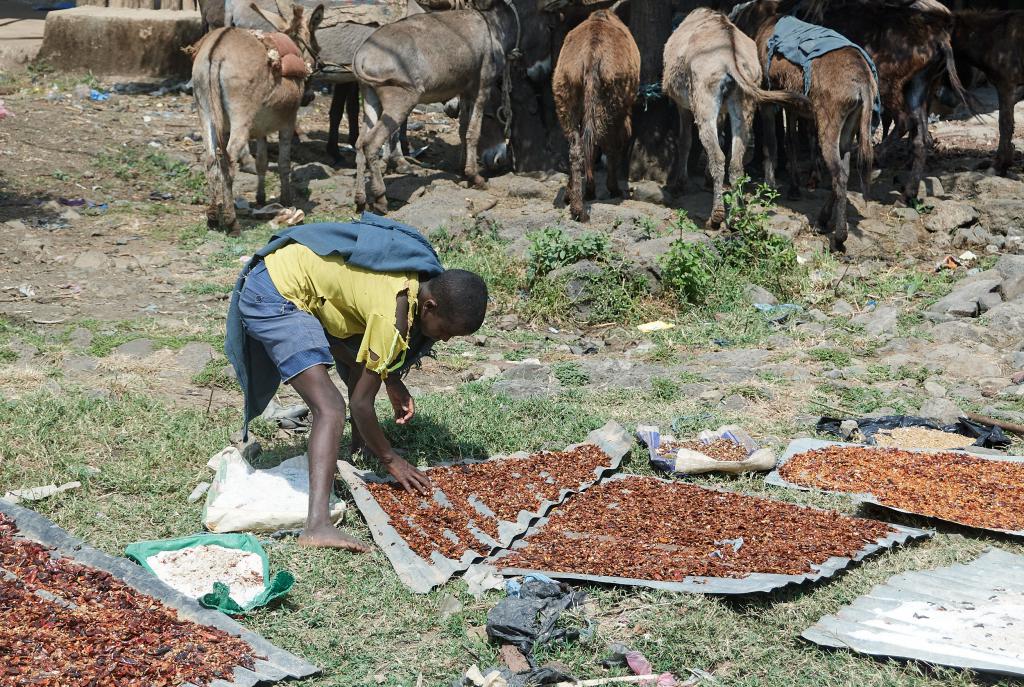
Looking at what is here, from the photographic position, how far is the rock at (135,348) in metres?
7.05

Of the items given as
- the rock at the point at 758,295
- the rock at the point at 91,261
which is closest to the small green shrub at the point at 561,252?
the rock at the point at 758,295

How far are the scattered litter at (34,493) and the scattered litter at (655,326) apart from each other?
4.65 metres

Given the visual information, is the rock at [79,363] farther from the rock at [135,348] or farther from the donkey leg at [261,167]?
the donkey leg at [261,167]

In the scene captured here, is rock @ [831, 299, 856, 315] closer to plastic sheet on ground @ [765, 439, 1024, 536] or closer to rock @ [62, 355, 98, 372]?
plastic sheet on ground @ [765, 439, 1024, 536]

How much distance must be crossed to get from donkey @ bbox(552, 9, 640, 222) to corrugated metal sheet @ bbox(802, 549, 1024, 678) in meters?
6.76

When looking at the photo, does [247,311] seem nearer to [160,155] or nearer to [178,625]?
[178,625]

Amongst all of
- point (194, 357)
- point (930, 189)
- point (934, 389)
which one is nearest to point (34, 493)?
point (194, 357)

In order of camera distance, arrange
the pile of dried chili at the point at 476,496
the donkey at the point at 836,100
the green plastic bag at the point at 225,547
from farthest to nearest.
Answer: the donkey at the point at 836,100 → the pile of dried chili at the point at 476,496 → the green plastic bag at the point at 225,547

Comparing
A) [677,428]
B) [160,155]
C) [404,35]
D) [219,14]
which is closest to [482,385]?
[677,428]

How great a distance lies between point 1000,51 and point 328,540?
33.6 ft

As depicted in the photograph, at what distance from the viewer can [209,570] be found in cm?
418

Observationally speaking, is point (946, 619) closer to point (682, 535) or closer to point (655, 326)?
point (682, 535)

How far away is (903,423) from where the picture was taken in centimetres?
612

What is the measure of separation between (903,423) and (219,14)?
34.8 feet
